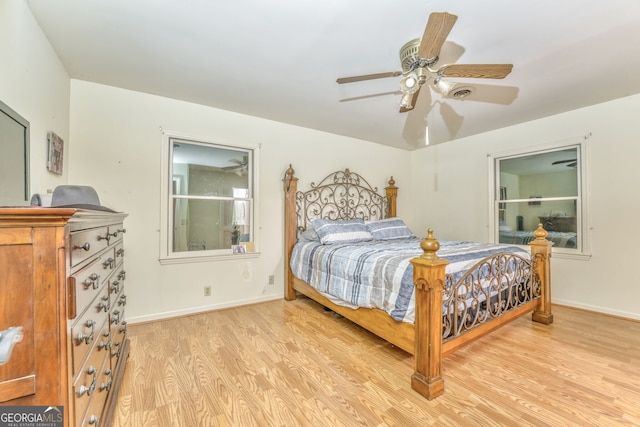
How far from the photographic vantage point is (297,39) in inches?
76.9

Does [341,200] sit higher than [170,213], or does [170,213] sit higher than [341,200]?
[341,200]

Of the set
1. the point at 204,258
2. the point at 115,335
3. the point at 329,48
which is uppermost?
the point at 329,48

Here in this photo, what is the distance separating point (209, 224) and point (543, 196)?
4208 mm

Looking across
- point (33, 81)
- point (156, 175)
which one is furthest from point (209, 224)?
point (33, 81)

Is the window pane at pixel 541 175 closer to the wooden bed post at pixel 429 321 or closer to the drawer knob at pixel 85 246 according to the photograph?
the wooden bed post at pixel 429 321

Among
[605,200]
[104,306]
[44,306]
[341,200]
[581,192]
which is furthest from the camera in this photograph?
[341,200]

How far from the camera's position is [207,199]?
322 centimetres

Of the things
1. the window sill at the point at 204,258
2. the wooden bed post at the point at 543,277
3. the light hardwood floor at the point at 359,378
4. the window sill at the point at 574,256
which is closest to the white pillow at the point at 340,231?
the window sill at the point at 204,258

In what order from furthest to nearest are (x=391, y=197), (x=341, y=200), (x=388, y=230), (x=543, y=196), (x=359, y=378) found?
(x=391, y=197), (x=341, y=200), (x=388, y=230), (x=543, y=196), (x=359, y=378)

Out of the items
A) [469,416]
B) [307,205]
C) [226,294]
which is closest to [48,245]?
[469,416]

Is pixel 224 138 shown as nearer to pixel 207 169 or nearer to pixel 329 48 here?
pixel 207 169

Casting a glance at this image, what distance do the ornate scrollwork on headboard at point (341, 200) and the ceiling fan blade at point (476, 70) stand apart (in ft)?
7.88

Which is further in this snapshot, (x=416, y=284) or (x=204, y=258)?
(x=204, y=258)

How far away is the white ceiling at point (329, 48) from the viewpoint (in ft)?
5.49
